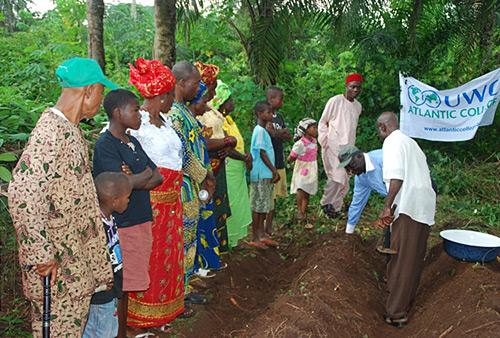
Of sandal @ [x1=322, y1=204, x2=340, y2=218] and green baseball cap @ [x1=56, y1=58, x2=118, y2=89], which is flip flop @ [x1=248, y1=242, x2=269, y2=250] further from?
green baseball cap @ [x1=56, y1=58, x2=118, y2=89]

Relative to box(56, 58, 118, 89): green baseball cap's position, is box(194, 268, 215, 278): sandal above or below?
below

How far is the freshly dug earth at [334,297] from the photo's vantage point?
362 centimetres

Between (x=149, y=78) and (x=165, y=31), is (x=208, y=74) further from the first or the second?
(x=165, y=31)

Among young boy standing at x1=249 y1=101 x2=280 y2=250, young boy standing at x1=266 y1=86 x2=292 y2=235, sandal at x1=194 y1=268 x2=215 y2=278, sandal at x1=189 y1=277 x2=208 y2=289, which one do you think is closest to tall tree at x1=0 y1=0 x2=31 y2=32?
young boy standing at x1=266 y1=86 x2=292 y2=235

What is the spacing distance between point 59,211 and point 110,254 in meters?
0.57

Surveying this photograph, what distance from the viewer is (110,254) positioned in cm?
279

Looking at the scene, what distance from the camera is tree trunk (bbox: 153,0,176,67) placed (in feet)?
19.3

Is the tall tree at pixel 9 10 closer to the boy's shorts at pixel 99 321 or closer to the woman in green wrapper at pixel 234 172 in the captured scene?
the woman in green wrapper at pixel 234 172

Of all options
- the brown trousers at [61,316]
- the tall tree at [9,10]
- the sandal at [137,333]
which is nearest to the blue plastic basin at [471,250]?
the sandal at [137,333]

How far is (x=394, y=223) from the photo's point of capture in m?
4.23

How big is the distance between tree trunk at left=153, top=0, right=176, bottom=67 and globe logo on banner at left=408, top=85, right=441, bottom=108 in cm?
460

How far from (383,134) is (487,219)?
4122 mm

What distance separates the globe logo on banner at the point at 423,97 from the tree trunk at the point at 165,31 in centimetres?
460

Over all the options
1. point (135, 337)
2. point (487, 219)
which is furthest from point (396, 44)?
point (135, 337)
